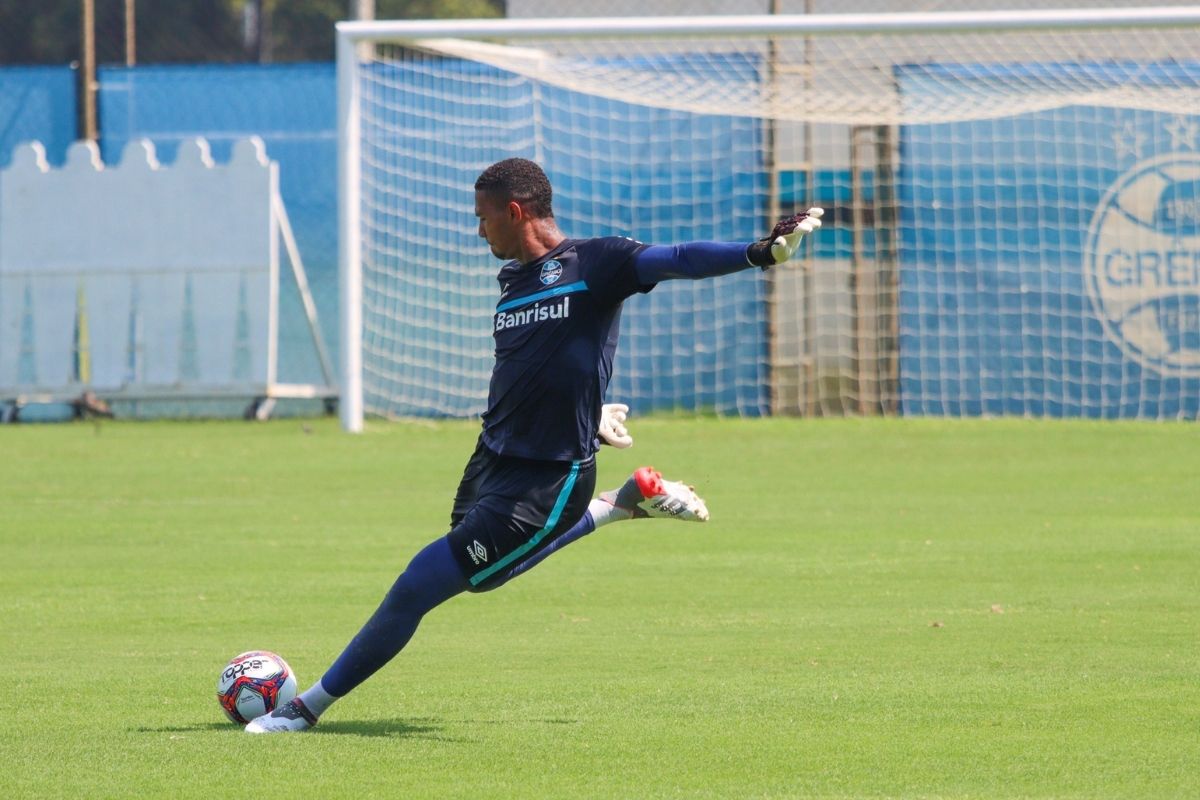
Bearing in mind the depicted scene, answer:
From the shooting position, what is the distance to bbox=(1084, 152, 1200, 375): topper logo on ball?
71.3 ft

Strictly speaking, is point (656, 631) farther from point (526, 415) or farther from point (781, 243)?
point (781, 243)

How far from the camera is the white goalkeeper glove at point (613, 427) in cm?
711

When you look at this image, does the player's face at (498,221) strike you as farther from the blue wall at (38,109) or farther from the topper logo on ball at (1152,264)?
the blue wall at (38,109)

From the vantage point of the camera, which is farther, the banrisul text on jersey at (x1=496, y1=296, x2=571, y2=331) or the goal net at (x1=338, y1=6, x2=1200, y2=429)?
the goal net at (x1=338, y1=6, x2=1200, y2=429)

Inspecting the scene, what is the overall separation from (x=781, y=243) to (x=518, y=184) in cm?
119

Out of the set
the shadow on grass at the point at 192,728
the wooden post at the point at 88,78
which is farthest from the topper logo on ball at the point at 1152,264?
the shadow on grass at the point at 192,728

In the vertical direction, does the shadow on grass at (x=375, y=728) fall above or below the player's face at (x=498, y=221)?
below

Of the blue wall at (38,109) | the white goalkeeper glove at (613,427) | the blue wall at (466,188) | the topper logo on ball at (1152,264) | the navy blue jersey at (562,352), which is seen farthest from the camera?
the blue wall at (38,109)

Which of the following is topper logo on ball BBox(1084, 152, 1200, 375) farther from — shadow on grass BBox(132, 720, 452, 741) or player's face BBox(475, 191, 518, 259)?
shadow on grass BBox(132, 720, 452, 741)

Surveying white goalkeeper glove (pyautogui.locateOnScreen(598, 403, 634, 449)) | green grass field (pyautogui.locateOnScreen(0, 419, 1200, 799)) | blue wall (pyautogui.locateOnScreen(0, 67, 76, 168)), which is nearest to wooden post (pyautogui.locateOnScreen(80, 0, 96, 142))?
blue wall (pyautogui.locateOnScreen(0, 67, 76, 168))

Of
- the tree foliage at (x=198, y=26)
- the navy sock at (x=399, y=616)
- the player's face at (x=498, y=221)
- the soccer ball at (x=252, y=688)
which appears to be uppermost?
the tree foliage at (x=198, y=26)

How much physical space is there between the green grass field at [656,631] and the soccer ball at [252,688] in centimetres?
12

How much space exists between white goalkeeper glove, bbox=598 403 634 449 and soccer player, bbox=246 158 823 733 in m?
0.31

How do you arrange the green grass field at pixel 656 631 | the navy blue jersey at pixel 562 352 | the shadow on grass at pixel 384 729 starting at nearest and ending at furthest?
the green grass field at pixel 656 631
the shadow on grass at pixel 384 729
the navy blue jersey at pixel 562 352
